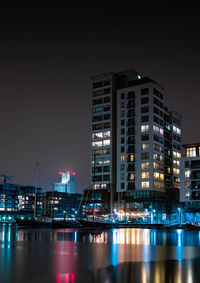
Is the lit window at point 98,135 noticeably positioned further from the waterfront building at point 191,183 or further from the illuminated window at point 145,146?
the waterfront building at point 191,183

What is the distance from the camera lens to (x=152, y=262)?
2694 centimetres

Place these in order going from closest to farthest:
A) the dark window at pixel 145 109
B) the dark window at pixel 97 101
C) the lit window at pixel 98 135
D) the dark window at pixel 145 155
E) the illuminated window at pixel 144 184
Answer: the illuminated window at pixel 144 184 → the dark window at pixel 145 155 → the dark window at pixel 145 109 → the lit window at pixel 98 135 → the dark window at pixel 97 101

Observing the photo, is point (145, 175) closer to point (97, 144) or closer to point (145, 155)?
point (145, 155)

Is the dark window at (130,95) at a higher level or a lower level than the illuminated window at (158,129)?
higher

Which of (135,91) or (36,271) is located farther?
(135,91)

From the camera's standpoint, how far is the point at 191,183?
418 ft

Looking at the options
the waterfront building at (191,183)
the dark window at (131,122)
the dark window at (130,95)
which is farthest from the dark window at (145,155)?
the dark window at (130,95)

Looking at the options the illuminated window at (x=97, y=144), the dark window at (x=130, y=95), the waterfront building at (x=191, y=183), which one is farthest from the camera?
the illuminated window at (x=97, y=144)

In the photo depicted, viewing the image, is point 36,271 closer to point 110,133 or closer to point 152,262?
point 152,262

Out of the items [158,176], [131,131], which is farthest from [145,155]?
[131,131]

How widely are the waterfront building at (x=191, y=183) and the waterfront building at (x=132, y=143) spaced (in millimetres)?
12851

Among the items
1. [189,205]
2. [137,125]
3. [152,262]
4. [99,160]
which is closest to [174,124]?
[137,125]

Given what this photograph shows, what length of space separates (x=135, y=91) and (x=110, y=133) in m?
19.2

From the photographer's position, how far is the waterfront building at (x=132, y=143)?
140750 mm
